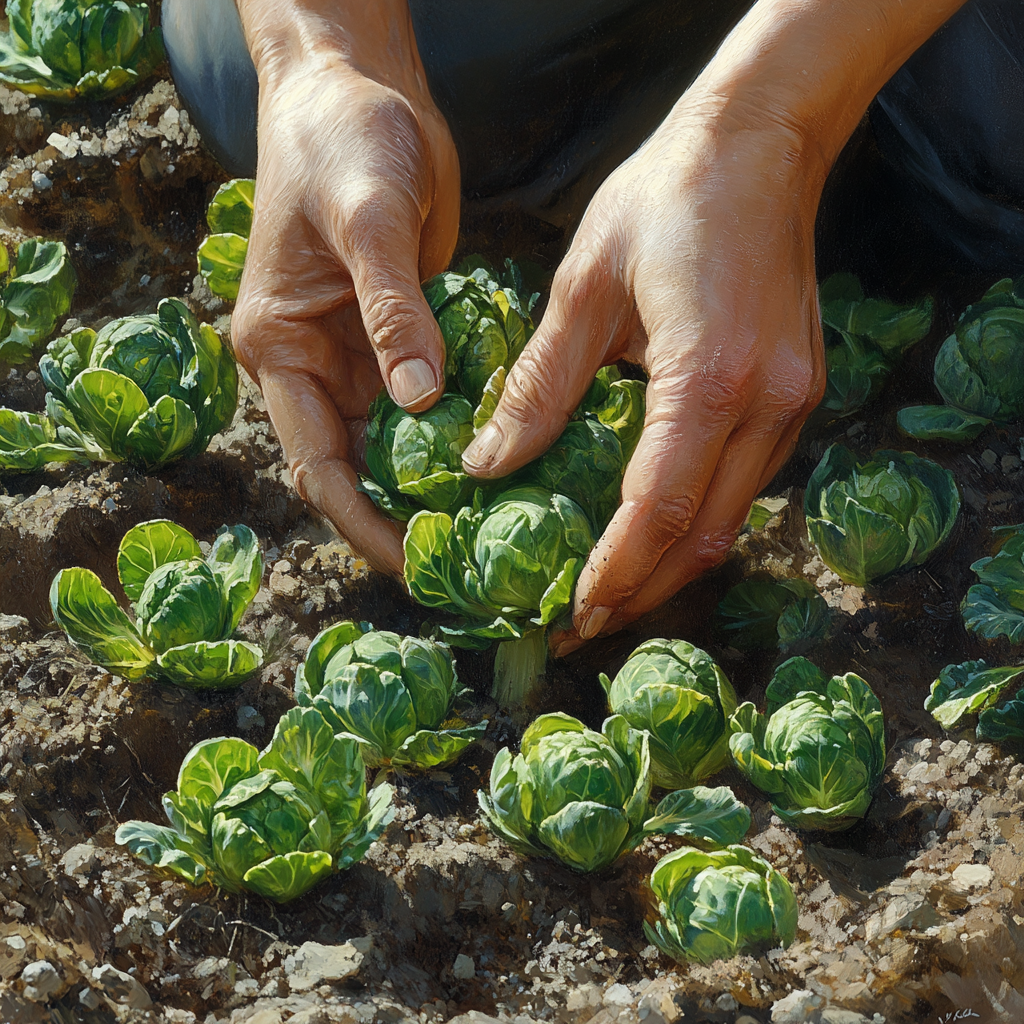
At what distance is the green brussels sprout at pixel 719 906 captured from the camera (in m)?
1.48

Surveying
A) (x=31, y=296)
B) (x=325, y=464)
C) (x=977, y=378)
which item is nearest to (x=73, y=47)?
(x=31, y=296)

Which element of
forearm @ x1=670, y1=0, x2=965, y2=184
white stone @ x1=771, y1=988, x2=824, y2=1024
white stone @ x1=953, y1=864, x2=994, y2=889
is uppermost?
forearm @ x1=670, y1=0, x2=965, y2=184

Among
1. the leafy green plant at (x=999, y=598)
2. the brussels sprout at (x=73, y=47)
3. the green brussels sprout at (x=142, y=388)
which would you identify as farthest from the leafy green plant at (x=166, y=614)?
the brussels sprout at (x=73, y=47)

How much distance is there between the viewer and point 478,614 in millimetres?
1880

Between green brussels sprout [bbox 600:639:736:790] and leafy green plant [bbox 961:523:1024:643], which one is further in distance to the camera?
leafy green plant [bbox 961:523:1024:643]

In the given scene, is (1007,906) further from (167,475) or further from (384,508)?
(167,475)

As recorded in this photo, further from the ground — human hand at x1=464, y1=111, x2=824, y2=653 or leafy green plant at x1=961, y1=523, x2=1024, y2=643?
human hand at x1=464, y1=111, x2=824, y2=653

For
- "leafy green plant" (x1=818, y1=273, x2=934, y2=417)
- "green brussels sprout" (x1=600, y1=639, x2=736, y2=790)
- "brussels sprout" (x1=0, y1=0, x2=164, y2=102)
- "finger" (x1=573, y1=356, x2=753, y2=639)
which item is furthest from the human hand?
"brussels sprout" (x1=0, y1=0, x2=164, y2=102)

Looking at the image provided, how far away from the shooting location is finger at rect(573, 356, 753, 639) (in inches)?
68.6

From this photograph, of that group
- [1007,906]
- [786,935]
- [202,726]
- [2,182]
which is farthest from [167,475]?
[1007,906]

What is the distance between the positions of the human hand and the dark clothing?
2.83ft

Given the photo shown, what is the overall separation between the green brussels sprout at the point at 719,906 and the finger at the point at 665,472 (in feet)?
1.59

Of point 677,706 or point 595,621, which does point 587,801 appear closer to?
point 677,706

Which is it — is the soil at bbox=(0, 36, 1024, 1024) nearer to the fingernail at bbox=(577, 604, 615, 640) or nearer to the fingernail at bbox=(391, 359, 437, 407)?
the fingernail at bbox=(577, 604, 615, 640)
